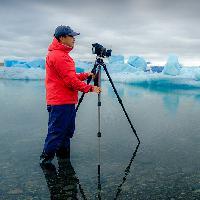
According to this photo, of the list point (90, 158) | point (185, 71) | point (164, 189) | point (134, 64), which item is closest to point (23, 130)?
point (90, 158)

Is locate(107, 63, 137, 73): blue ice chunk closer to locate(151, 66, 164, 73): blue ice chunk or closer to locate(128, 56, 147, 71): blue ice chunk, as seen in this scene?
locate(128, 56, 147, 71): blue ice chunk

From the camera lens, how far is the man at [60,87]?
4465 mm

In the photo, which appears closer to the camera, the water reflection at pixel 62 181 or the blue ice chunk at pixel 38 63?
the water reflection at pixel 62 181

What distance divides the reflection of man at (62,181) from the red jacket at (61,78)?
0.86m

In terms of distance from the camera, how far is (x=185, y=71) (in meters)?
27.1

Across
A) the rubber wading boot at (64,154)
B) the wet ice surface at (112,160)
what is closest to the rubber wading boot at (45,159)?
the wet ice surface at (112,160)

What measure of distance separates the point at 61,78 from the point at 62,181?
52.3 inches

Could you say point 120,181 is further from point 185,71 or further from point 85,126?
point 185,71

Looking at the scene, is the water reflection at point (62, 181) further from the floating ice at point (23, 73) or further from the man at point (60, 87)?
the floating ice at point (23, 73)

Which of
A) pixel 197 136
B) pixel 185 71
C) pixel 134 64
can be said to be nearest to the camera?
pixel 197 136

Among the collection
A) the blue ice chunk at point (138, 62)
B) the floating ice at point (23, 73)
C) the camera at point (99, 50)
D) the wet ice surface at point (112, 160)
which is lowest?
the floating ice at point (23, 73)

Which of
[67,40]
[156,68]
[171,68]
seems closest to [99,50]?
[67,40]

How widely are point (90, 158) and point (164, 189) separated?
1.46 metres

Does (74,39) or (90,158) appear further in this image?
(90,158)
